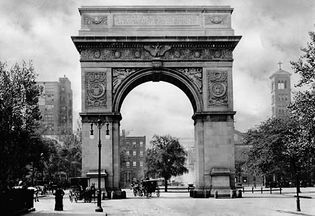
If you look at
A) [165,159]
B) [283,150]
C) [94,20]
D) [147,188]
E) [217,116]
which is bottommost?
[147,188]

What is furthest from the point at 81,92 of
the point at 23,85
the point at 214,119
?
the point at 23,85

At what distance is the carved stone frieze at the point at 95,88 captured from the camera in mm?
38656

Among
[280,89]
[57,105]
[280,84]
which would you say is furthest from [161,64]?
[280,84]

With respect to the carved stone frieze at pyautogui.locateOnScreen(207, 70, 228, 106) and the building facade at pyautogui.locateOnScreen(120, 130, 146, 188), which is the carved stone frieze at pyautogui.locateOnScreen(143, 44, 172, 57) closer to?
the carved stone frieze at pyautogui.locateOnScreen(207, 70, 228, 106)

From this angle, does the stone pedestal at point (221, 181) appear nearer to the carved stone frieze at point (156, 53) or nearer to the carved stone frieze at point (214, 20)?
the carved stone frieze at point (156, 53)

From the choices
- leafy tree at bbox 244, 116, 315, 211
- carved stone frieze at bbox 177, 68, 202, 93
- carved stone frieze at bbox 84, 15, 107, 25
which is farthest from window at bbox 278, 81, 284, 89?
carved stone frieze at bbox 84, 15, 107, 25

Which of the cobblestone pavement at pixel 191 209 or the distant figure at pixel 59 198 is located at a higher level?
the distant figure at pixel 59 198

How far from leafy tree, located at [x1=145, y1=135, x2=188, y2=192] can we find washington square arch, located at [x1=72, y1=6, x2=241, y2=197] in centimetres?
3089

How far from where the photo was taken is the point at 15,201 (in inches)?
904

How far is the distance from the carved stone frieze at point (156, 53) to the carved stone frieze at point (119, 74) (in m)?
0.71

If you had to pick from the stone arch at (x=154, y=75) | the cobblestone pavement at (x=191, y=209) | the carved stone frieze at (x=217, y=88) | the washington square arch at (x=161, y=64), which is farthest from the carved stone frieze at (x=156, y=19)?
the cobblestone pavement at (x=191, y=209)

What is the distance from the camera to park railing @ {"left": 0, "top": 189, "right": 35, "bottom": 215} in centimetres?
2134

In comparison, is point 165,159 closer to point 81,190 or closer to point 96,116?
point 96,116

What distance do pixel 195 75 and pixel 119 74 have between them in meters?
5.37
